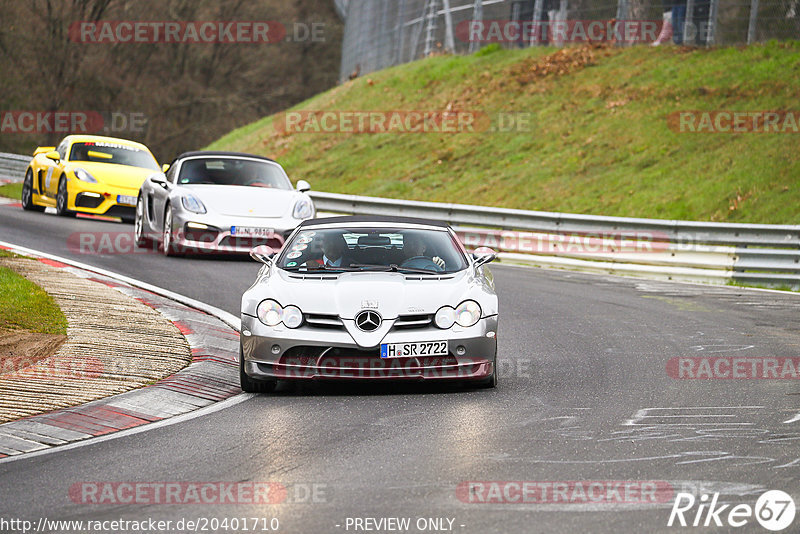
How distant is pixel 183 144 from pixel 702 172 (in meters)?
35.1

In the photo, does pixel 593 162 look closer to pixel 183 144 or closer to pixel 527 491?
pixel 527 491

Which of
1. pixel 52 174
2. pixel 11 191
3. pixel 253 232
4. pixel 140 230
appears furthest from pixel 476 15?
pixel 253 232

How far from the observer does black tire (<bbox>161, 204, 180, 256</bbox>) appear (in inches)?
640

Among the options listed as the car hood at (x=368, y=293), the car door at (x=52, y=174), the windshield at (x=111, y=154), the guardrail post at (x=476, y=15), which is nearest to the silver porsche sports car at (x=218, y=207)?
the windshield at (x=111, y=154)

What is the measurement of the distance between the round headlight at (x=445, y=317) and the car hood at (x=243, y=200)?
315 inches

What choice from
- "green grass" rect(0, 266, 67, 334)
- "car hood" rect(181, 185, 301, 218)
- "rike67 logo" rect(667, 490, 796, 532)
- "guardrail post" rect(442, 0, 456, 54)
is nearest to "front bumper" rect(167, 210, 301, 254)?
"car hood" rect(181, 185, 301, 218)

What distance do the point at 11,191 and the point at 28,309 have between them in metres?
18.9

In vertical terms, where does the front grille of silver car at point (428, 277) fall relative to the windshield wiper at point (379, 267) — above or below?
below

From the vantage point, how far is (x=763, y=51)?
90.6 ft

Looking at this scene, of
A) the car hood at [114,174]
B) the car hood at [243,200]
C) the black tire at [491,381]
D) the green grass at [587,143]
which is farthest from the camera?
the green grass at [587,143]

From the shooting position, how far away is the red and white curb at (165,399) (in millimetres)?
6949

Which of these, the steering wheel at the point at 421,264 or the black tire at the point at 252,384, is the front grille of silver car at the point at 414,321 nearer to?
the steering wheel at the point at 421,264

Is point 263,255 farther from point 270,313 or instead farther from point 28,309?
point 28,309

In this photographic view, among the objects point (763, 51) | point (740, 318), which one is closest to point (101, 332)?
point (740, 318)
